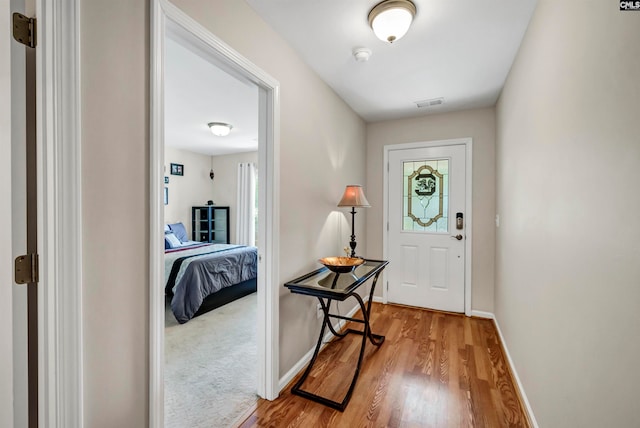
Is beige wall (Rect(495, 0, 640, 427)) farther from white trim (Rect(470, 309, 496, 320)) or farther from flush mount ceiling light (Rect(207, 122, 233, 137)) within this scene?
flush mount ceiling light (Rect(207, 122, 233, 137))

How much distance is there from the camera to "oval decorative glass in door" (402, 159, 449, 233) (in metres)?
3.50

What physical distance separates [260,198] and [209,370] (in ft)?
4.69

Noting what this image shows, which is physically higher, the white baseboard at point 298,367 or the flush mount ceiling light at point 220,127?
the flush mount ceiling light at point 220,127

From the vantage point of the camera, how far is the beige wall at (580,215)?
0.82m

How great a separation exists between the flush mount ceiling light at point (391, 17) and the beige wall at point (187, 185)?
505 centimetres

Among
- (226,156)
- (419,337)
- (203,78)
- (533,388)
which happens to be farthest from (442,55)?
(226,156)

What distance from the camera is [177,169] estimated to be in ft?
18.9

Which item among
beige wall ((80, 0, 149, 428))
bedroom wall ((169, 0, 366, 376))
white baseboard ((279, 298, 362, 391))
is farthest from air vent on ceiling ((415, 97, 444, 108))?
beige wall ((80, 0, 149, 428))

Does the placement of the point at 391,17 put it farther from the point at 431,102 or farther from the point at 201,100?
the point at 201,100

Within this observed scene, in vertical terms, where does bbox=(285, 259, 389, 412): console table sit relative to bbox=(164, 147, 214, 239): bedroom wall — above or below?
below

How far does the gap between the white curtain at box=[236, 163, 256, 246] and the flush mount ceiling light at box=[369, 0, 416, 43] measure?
184 inches

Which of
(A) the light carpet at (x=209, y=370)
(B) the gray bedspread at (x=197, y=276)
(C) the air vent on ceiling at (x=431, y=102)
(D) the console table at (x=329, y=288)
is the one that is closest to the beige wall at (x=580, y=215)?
(D) the console table at (x=329, y=288)

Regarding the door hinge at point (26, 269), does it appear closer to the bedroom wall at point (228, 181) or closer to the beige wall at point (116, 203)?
the beige wall at point (116, 203)

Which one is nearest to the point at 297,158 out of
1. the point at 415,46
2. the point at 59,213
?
the point at 415,46
